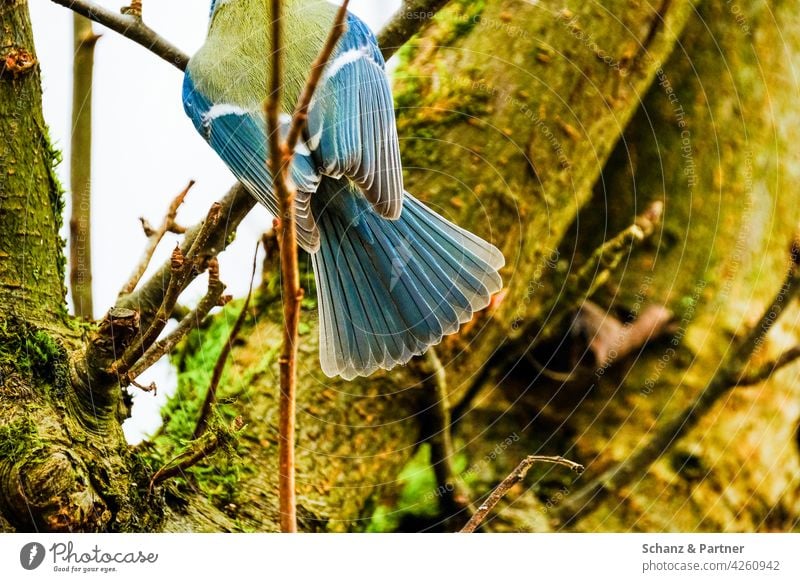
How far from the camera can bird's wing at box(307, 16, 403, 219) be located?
122 cm

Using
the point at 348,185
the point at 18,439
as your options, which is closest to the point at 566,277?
the point at 348,185

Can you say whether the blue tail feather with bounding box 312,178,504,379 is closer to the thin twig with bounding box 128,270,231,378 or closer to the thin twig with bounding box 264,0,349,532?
the thin twig with bounding box 128,270,231,378

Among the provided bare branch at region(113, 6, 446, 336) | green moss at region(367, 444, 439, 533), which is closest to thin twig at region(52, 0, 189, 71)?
bare branch at region(113, 6, 446, 336)

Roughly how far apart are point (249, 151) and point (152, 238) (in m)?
0.21

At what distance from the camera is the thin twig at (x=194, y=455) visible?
0.93 metres

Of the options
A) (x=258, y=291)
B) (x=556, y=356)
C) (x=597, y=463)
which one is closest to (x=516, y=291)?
(x=556, y=356)

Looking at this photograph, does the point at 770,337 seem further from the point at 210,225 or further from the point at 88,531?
the point at 88,531

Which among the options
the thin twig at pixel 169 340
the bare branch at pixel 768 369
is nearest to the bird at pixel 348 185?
the thin twig at pixel 169 340

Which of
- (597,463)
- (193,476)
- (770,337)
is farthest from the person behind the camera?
(770,337)

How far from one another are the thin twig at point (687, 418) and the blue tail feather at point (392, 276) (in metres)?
0.36

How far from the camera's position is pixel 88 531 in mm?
912

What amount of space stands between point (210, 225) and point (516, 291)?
0.64m

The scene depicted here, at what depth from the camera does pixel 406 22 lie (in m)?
1.27

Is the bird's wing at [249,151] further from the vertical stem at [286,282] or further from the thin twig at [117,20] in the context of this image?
the vertical stem at [286,282]
